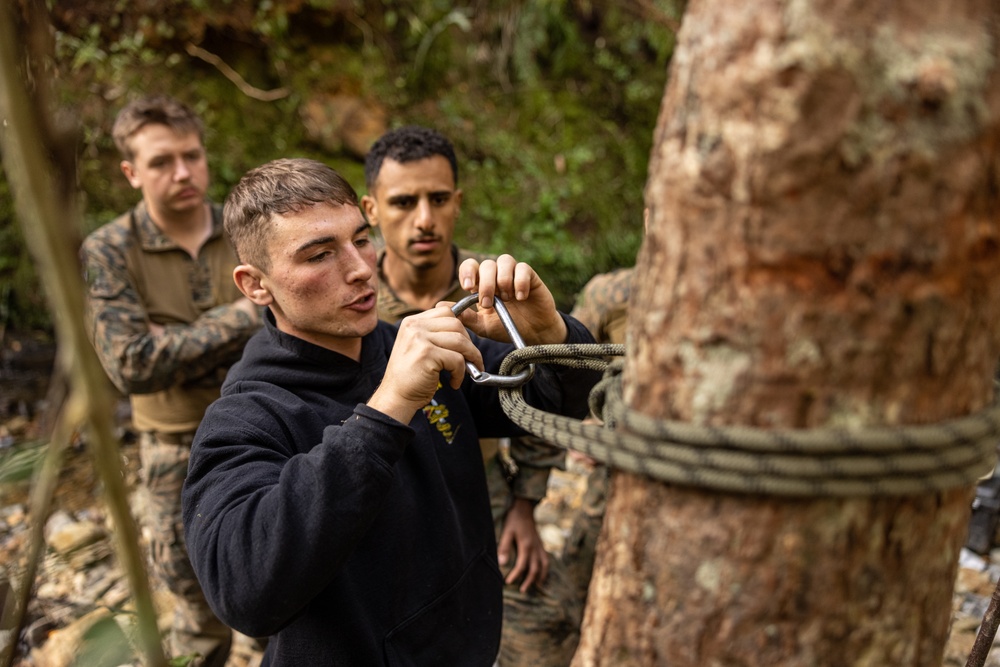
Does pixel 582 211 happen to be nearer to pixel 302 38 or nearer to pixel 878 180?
pixel 302 38

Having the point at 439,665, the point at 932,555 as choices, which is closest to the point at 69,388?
the point at 932,555

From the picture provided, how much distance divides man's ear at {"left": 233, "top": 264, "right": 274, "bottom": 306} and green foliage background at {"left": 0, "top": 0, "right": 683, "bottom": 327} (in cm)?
440

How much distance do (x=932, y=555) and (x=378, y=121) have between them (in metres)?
5.97

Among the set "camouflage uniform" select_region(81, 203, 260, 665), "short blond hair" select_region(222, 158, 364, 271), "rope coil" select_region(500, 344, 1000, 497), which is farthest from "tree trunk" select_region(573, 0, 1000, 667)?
"camouflage uniform" select_region(81, 203, 260, 665)

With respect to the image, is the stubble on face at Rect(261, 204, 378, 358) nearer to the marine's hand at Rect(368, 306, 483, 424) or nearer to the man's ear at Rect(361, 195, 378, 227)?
the marine's hand at Rect(368, 306, 483, 424)

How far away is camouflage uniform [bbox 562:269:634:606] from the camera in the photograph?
2953mm

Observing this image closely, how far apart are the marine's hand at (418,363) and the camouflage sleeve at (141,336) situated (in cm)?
167

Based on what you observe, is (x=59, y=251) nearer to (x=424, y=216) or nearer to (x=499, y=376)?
(x=499, y=376)

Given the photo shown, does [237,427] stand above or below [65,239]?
below

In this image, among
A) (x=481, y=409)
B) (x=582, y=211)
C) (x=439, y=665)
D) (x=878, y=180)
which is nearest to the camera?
(x=878, y=180)

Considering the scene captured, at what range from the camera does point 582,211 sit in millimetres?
6516

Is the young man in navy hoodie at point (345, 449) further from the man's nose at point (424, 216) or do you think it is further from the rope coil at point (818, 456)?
the man's nose at point (424, 216)

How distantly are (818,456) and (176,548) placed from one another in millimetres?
2874

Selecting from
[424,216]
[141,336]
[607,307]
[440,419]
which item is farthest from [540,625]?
[141,336]
